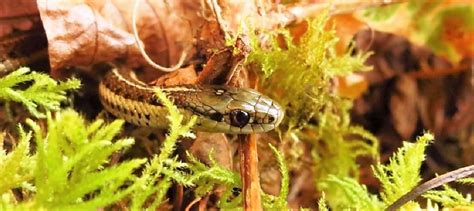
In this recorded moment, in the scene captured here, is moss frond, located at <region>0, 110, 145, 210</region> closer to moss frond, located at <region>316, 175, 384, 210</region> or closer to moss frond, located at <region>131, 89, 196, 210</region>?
moss frond, located at <region>131, 89, 196, 210</region>

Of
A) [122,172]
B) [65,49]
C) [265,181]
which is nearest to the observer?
[122,172]

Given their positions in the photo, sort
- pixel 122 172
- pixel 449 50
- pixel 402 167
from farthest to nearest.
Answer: pixel 449 50
pixel 402 167
pixel 122 172

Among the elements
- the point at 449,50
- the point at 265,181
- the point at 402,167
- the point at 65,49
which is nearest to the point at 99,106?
the point at 65,49

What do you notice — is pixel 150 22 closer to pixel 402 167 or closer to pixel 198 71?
pixel 198 71

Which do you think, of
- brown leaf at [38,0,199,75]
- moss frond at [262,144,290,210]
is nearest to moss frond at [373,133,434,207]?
moss frond at [262,144,290,210]

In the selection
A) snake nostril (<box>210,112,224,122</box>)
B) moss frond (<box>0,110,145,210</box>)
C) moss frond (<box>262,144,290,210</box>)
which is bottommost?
moss frond (<box>0,110,145,210</box>)

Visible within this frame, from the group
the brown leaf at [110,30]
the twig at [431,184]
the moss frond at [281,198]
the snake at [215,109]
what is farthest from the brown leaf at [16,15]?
the twig at [431,184]

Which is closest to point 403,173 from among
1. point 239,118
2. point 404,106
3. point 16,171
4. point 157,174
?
point 239,118
